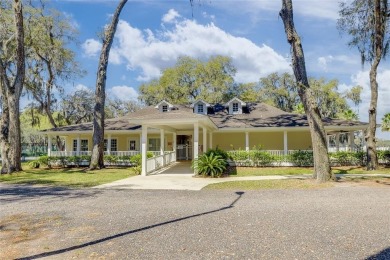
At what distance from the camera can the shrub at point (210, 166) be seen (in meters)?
16.0

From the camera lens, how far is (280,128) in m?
21.7

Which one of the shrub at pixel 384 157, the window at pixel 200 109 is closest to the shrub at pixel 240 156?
the window at pixel 200 109

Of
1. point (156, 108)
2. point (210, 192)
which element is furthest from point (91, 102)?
point (210, 192)

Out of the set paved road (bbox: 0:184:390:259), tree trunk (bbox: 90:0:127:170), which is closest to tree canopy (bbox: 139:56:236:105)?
tree trunk (bbox: 90:0:127:170)

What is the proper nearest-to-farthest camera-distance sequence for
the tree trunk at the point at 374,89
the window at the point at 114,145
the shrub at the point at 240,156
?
the tree trunk at the point at 374,89 < the shrub at the point at 240,156 < the window at the point at 114,145

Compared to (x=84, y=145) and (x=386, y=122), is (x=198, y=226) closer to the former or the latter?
(x=84, y=145)

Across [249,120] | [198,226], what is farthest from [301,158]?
[198,226]

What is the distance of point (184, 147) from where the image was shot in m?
27.4

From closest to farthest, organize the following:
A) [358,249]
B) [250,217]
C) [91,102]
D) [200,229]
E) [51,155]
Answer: [358,249] < [200,229] < [250,217] < [51,155] < [91,102]

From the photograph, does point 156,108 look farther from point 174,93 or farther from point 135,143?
point 174,93

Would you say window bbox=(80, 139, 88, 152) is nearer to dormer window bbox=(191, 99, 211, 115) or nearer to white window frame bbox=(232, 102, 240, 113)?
dormer window bbox=(191, 99, 211, 115)

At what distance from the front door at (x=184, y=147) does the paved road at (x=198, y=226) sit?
17073mm

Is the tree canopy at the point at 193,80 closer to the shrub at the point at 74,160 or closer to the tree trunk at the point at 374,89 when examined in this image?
the shrub at the point at 74,160

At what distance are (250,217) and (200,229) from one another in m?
1.46
